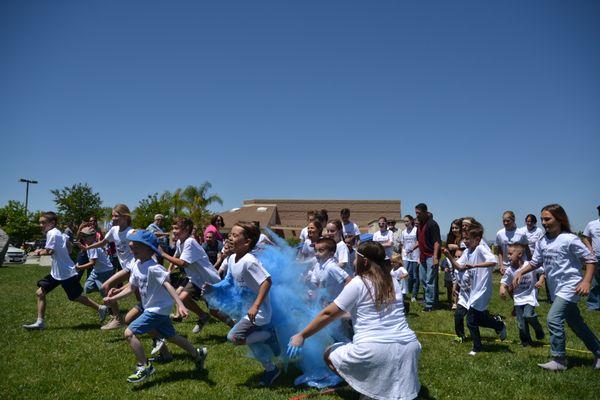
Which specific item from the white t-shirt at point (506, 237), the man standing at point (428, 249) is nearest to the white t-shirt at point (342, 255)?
the man standing at point (428, 249)

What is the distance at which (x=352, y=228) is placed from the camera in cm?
973

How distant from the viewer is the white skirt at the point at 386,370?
380 centimetres

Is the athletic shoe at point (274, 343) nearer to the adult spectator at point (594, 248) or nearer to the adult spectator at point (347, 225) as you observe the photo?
the adult spectator at point (347, 225)

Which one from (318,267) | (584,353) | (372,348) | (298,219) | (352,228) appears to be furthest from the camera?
(298,219)

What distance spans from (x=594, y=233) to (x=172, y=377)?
31.3 ft

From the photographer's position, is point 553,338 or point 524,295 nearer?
point 553,338

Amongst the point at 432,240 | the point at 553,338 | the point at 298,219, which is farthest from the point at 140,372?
the point at 298,219

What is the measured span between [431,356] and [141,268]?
14.0ft

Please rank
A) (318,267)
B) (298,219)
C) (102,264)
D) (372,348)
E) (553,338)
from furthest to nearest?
(298,219) < (102,264) < (318,267) < (553,338) < (372,348)

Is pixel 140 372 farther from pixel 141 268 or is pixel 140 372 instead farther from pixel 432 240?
pixel 432 240

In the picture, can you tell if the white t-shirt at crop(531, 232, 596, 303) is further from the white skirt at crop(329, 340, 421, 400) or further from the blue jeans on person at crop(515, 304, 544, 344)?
the white skirt at crop(329, 340, 421, 400)

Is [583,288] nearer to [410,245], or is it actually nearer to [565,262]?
[565,262]

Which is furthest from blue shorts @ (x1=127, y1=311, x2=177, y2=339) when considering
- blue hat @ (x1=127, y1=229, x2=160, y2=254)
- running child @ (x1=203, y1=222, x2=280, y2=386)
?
running child @ (x1=203, y1=222, x2=280, y2=386)

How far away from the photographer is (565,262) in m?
5.45
